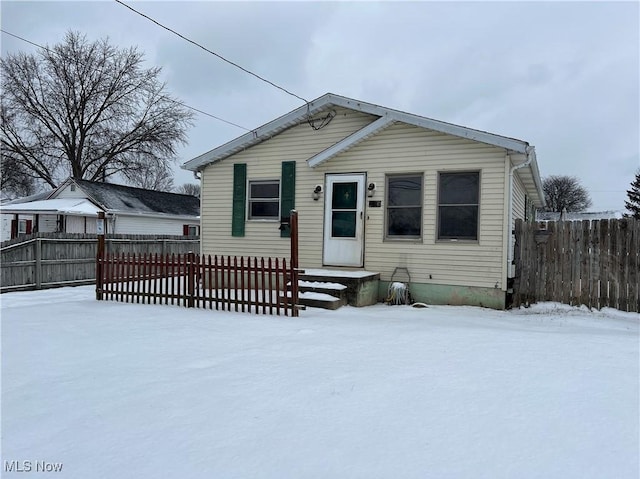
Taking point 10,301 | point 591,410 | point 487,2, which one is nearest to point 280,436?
point 591,410

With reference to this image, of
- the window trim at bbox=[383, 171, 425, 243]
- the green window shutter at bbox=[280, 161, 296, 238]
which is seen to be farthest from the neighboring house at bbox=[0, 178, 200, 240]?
the window trim at bbox=[383, 171, 425, 243]

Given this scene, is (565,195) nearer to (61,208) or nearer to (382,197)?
(382,197)

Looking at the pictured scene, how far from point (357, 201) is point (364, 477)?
7.12 metres

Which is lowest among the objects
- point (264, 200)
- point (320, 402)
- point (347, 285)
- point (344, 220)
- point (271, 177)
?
point (320, 402)

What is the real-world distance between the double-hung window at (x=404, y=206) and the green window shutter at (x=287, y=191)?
7.32 ft

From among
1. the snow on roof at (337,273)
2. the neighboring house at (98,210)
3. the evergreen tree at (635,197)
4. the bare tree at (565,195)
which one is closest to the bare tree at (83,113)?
the neighboring house at (98,210)

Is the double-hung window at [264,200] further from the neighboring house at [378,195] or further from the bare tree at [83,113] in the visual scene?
the bare tree at [83,113]

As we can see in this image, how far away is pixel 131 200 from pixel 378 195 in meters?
18.2

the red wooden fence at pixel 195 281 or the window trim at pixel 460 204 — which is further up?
the window trim at pixel 460 204

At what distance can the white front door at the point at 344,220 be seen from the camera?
8.96 metres

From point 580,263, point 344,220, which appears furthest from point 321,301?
point 580,263

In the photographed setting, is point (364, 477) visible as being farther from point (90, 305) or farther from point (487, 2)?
point (487, 2)

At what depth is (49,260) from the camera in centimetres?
1130

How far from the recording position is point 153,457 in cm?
242
